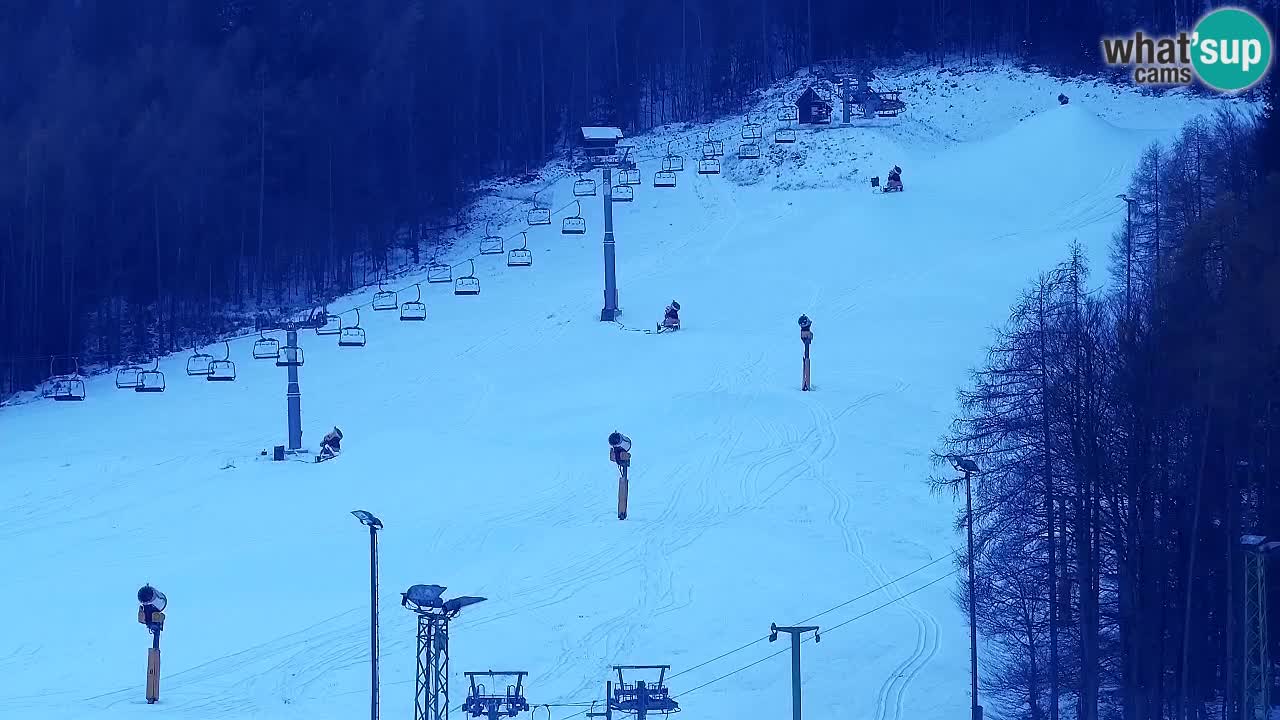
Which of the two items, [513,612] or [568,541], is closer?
[513,612]

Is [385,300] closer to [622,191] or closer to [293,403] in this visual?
[622,191]

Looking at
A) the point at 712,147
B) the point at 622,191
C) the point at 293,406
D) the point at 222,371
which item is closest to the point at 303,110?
the point at 622,191

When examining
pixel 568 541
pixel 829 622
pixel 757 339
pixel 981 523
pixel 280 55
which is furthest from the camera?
pixel 280 55

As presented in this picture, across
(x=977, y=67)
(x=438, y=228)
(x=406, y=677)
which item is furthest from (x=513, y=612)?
(x=977, y=67)

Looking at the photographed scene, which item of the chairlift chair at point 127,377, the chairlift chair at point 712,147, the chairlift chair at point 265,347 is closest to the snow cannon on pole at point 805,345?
the chairlift chair at point 265,347

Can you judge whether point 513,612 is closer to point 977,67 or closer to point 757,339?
point 757,339

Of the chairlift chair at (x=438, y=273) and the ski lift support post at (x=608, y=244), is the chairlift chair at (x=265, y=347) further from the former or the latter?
the ski lift support post at (x=608, y=244)

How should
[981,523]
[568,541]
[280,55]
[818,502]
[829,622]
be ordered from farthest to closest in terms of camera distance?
[280,55]
[818,502]
[568,541]
[981,523]
[829,622]
